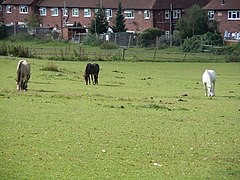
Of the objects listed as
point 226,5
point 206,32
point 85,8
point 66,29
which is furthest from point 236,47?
point 85,8

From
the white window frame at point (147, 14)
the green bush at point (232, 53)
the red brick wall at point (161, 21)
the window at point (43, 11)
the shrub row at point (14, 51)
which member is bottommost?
the green bush at point (232, 53)

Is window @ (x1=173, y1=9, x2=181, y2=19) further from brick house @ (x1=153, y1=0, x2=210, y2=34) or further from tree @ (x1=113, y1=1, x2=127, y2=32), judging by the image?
tree @ (x1=113, y1=1, x2=127, y2=32)

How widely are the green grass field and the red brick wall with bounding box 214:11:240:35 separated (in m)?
59.5

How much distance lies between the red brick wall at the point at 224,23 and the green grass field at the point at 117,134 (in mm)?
59480

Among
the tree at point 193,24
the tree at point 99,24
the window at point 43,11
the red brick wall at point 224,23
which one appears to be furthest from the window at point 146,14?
the window at point 43,11

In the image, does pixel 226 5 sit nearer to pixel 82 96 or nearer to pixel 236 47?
pixel 236 47

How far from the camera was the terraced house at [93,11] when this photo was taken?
9731cm

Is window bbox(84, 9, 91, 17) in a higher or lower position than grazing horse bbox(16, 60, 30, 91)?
higher

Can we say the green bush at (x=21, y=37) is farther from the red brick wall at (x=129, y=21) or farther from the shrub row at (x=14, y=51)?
the shrub row at (x=14, y=51)

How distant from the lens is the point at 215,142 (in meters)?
17.2

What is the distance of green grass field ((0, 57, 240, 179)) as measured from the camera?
13.9 metres

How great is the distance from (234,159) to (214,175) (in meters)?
1.56

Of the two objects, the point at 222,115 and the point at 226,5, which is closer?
the point at 222,115

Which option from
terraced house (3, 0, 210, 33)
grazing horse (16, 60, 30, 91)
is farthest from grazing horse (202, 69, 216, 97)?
terraced house (3, 0, 210, 33)
